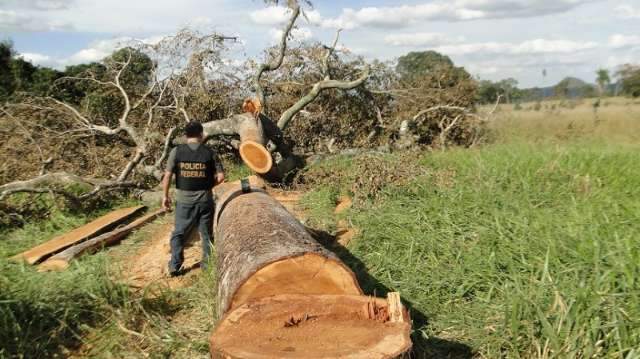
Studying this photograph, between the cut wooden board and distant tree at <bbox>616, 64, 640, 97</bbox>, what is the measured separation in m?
9.55

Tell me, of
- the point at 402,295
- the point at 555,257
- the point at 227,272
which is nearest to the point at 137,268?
the point at 227,272

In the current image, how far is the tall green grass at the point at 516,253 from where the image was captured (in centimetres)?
313

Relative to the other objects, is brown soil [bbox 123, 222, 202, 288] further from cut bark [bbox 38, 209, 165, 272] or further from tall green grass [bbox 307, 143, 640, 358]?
tall green grass [bbox 307, 143, 640, 358]

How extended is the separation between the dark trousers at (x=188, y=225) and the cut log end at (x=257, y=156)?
219cm

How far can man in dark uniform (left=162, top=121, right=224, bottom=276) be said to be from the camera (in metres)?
5.12

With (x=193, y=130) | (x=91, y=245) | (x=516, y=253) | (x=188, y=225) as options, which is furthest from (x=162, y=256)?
(x=516, y=253)

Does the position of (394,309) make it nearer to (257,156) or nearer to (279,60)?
(257,156)

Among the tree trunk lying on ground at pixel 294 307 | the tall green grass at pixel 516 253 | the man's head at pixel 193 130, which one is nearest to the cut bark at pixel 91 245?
the man's head at pixel 193 130

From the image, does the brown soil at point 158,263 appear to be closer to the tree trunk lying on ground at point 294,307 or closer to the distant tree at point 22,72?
the tree trunk lying on ground at point 294,307

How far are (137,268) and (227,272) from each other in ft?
7.79

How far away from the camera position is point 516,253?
407 cm

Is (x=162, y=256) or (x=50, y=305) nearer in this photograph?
(x=50, y=305)

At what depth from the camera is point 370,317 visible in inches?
108

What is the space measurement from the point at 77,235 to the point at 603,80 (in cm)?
1498
